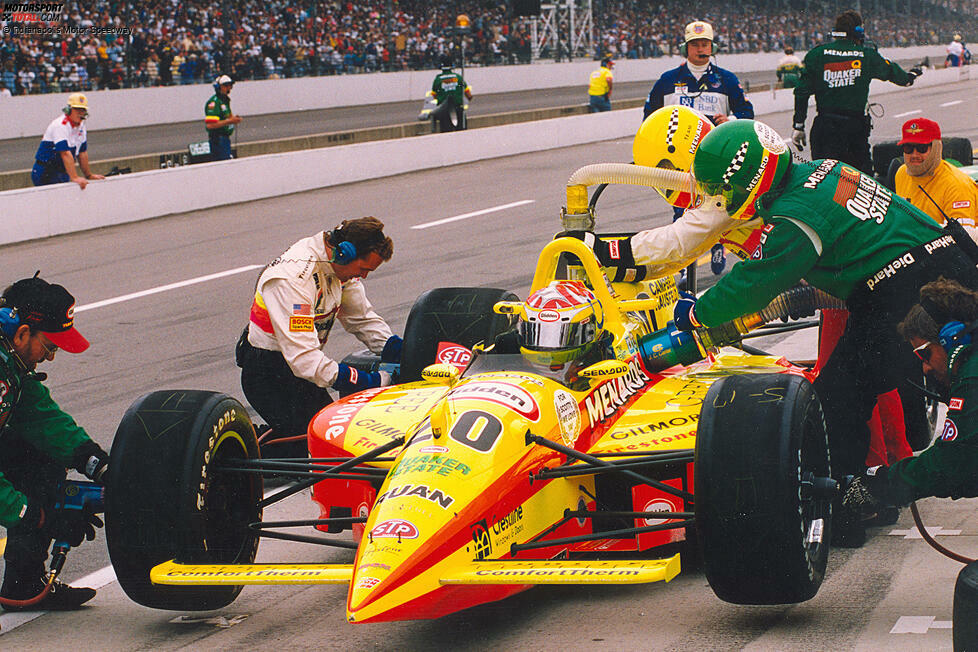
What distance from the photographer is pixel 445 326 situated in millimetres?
7340

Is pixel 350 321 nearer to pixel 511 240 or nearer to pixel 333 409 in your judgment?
pixel 333 409

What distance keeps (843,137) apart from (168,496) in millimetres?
9178

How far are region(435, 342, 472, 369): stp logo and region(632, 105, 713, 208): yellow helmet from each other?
209cm

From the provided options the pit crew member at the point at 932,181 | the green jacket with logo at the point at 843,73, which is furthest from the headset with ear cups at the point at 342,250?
the green jacket with logo at the point at 843,73

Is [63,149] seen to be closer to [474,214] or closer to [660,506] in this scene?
[474,214]

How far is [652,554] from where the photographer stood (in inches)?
228

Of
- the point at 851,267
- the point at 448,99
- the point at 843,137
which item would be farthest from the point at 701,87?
the point at 448,99

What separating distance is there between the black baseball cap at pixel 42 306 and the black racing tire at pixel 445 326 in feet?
7.39

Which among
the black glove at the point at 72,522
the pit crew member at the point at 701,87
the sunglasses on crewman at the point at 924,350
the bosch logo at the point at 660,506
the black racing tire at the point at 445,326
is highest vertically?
the pit crew member at the point at 701,87

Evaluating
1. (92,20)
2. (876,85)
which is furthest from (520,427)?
(876,85)

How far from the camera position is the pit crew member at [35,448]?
17.6 ft

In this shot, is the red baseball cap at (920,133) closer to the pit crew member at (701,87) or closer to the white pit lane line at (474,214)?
the pit crew member at (701,87)

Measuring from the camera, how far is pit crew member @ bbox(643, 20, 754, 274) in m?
12.1

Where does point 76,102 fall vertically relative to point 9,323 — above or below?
above
